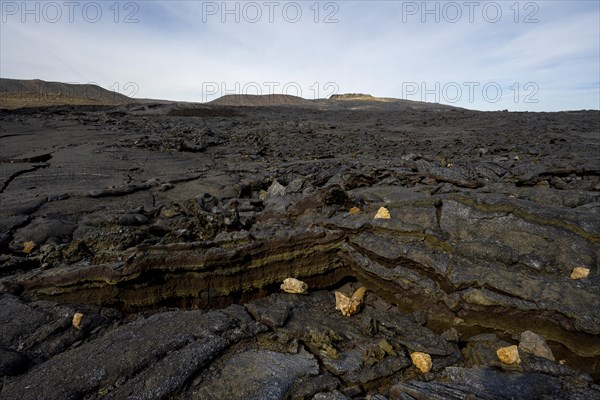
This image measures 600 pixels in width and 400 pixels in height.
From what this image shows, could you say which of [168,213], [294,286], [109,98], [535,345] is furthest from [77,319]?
[109,98]

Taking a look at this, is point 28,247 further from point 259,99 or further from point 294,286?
point 259,99

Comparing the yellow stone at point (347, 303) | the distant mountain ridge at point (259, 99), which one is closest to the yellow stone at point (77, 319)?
the yellow stone at point (347, 303)

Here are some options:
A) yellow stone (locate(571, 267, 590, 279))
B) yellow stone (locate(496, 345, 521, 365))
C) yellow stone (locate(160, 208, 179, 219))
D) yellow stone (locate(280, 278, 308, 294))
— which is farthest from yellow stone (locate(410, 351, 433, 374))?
yellow stone (locate(160, 208, 179, 219))

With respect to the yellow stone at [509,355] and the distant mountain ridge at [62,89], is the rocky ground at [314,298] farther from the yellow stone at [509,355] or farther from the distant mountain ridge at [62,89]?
the distant mountain ridge at [62,89]

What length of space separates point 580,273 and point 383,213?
5.16 ft

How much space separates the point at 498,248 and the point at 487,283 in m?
0.39

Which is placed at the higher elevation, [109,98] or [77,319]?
[109,98]

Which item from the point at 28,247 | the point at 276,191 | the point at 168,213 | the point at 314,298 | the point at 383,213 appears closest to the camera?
the point at 314,298

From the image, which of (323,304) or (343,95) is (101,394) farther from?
(343,95)

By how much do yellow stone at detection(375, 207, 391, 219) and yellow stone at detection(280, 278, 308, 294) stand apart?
3.23 ft

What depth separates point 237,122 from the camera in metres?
16.1

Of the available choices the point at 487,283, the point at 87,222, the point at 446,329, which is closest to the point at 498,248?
the point at 487,283

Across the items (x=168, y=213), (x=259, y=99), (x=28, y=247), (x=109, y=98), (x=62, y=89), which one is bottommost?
(x=28, y=247)

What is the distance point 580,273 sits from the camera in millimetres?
2602
